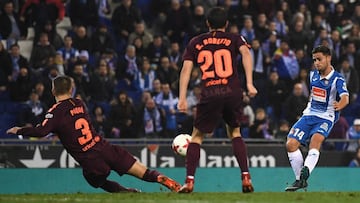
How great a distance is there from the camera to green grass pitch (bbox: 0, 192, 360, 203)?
40.3ft

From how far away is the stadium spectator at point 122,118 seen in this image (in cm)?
2236

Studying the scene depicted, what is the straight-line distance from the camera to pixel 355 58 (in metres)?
26.0

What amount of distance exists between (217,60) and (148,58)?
37.5 feet

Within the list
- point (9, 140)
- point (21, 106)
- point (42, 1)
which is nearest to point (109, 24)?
point (42, 1)

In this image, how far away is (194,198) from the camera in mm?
12484

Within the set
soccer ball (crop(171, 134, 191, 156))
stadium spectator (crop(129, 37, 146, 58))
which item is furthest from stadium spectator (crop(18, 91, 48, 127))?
soccer ball (crop(171, 134, 191, 156))

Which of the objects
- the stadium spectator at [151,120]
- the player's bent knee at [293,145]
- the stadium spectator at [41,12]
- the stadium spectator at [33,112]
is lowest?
the stadium spectator at [151,120]

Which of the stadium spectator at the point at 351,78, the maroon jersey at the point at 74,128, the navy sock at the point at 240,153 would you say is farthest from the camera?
the stadium spectator at the point at 351,78

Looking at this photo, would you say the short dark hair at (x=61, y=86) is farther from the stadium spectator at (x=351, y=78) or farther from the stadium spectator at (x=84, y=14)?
the stadium spectator at (x=351, y=78)

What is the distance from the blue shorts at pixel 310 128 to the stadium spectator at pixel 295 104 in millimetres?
8100

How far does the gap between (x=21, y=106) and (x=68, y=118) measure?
338 inches

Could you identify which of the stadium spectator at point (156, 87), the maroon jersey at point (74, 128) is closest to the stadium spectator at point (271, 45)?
the stadium spectator at point (156, 87)

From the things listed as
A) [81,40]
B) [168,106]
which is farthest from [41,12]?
[168,106]

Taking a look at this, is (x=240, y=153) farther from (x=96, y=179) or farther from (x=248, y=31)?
(x=248, y=31)
